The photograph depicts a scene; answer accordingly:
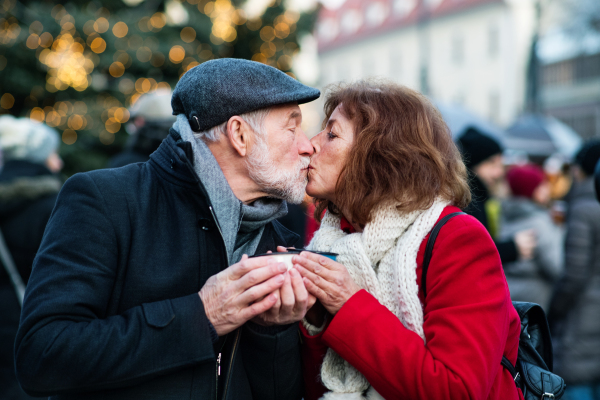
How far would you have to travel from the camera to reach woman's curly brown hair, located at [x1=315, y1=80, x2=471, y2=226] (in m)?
1.98

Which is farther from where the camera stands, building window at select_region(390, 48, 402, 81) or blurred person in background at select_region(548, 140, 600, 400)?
building window at select_region(390, 48, 402, 81)

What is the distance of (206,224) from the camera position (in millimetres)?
1819

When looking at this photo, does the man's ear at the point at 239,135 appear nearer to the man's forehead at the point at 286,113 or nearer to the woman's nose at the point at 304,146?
the man's forehead at the point at 286,113

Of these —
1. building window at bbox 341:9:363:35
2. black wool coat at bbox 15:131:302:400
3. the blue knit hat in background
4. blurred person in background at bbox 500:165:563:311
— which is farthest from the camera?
building window at bbox 341:9:363:35

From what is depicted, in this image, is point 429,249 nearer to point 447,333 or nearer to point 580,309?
point 447,333

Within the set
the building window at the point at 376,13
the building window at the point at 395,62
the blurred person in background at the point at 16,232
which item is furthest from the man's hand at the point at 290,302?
the building window at the point at 376,13

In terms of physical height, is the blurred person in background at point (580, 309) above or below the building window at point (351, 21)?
below

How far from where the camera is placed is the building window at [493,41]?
115 feet

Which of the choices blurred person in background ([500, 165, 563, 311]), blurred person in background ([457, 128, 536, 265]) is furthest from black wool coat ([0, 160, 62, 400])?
blurred person in background ([500, 165, 563, 311])

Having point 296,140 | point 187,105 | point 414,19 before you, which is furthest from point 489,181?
point 414,19

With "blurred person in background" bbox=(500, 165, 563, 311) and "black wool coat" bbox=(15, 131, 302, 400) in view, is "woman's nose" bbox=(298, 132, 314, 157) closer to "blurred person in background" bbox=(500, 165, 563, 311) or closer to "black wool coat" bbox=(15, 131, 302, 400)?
"black wool coat" bbox=(15, 131, 302, 400)

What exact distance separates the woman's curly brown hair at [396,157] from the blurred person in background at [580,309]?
2421 mm

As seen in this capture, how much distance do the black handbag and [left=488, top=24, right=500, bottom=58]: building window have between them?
36.9m

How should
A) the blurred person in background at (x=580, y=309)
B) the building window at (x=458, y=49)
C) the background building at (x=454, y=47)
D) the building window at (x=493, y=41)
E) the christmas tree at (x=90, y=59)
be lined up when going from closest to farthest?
the blurred person in background at (x=580, y=309)
the christmas tree at (x=90, y=59)
the background building at (x=454, y=47)
the building window at (x=493, y=41)
the building window at (x=458, y=49)
